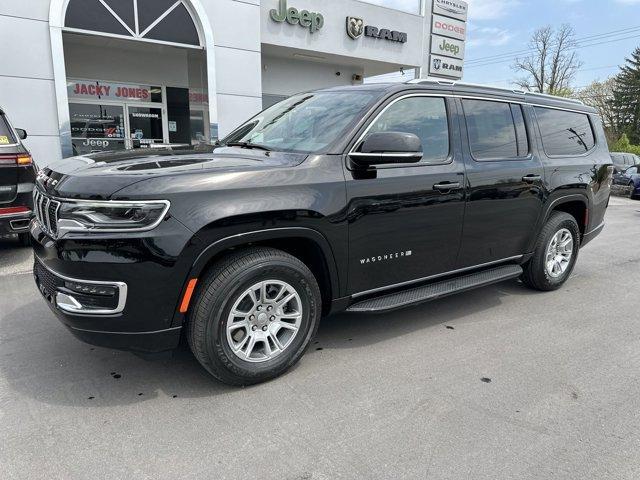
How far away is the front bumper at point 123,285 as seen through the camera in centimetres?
259

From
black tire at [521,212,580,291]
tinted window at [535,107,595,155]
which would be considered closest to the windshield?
tinted window at [535,107,595,155]

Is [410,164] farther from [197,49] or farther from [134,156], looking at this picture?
[197,49]

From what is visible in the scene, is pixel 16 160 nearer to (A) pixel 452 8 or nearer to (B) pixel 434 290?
(B) pixel 434 290

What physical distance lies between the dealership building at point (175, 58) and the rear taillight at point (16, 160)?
462 centimetres

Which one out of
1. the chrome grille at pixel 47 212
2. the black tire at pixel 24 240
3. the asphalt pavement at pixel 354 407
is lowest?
the asphalt pavement at pixel 354 407

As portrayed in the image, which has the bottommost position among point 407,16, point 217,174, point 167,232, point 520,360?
point 520,360

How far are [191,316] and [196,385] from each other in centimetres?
55

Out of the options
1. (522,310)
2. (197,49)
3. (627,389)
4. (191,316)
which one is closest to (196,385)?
(191,316)

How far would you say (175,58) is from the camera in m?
13.2

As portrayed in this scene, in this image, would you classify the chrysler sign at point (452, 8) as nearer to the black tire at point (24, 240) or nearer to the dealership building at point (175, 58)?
the dealership building at point (175, 58)

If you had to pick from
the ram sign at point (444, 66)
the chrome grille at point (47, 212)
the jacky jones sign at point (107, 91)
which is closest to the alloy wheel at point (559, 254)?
the chrome grille at point (47, 212)

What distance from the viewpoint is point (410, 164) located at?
3.58 meters

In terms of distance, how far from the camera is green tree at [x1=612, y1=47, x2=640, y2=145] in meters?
53.2

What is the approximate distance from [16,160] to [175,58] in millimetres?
8573
